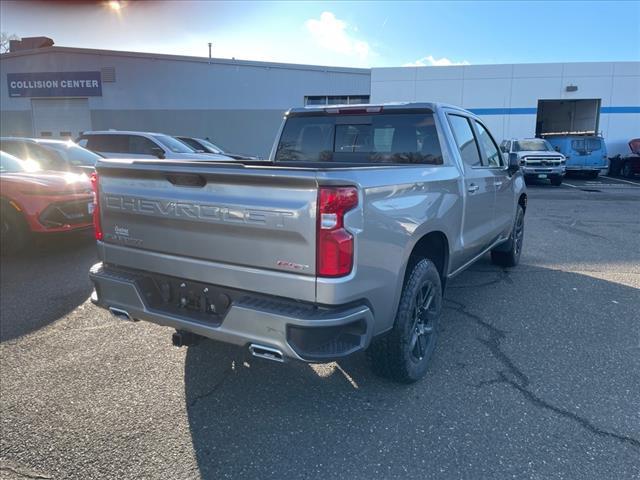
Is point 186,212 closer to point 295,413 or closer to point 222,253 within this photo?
point 222,253

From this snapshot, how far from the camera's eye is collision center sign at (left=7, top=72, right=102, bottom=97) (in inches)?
924

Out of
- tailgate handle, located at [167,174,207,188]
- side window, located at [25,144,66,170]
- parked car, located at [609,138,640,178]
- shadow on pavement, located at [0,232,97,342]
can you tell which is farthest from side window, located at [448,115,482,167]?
parked car, located at [609,138,640,178]

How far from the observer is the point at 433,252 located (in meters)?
3.76

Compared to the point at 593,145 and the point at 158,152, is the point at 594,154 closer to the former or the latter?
the point at 593,145

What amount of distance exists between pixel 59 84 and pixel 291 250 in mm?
25830

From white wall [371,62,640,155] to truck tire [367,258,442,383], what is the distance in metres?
22.1

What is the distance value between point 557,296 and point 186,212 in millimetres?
4147

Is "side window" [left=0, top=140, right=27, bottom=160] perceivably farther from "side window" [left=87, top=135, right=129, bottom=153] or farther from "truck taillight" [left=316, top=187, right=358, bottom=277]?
"truck taillight" [left=316, top=187, right=358, bottom=277]

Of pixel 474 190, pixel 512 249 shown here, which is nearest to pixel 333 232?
pixel 474 190

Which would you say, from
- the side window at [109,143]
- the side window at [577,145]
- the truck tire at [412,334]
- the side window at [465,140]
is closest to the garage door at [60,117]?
the side window at [109,143]

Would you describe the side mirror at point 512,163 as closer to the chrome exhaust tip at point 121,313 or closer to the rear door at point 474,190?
the rear door at point 474,190

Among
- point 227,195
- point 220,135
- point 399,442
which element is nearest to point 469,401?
point 399,442

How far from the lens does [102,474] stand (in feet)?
8.11

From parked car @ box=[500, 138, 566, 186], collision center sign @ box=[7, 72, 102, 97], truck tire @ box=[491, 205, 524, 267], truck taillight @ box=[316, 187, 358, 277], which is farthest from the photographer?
collision center sign @ box=[7, 72, 102, 97]
